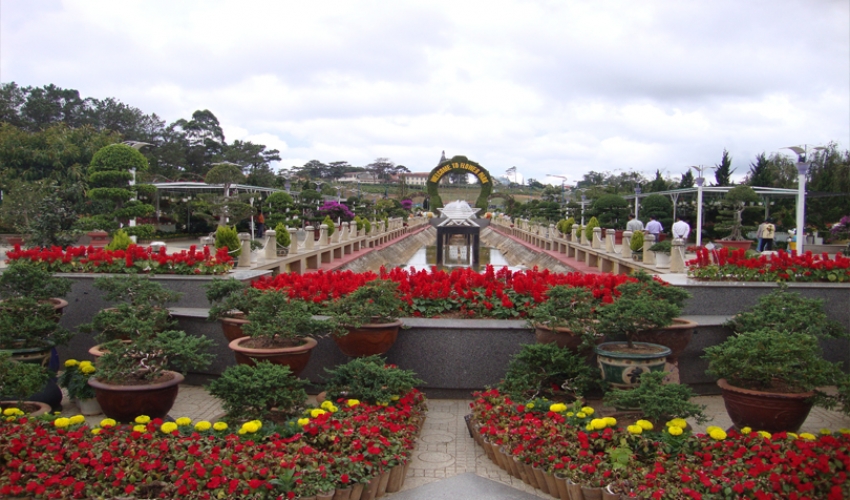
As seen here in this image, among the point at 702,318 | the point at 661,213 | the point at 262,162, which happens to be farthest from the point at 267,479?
the point at 262,162

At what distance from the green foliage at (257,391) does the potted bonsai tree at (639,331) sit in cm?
223

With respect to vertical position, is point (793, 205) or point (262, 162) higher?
point (262, 162)

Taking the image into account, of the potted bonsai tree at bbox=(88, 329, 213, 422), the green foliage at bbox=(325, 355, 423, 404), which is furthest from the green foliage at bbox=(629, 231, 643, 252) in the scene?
the potted bonsai tree at bbox=(88, 329, 213, 422)

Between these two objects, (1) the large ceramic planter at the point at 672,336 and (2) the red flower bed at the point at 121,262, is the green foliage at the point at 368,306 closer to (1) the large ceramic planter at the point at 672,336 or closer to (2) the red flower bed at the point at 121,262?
(1) the large ceramic planter at the point at 672,336

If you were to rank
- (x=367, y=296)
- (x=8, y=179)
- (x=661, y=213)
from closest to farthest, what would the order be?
(x=367, y=296)
(x=661, y=213)
(x=8, y=179)

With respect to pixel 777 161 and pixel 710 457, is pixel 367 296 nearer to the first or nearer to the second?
pixel 710 457

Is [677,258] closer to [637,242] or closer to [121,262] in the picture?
[637,242]

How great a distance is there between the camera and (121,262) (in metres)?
7.92

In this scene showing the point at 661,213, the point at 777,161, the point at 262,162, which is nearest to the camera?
the point at 661,213

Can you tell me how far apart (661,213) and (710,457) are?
2420 cm

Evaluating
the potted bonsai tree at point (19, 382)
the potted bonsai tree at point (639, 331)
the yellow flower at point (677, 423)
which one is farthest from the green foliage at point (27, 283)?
the yellow flower at point (677, 423)

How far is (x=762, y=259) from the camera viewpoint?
25.2 ft

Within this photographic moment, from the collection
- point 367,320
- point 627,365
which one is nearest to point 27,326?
point 367,320

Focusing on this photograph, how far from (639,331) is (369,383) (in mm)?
2088
